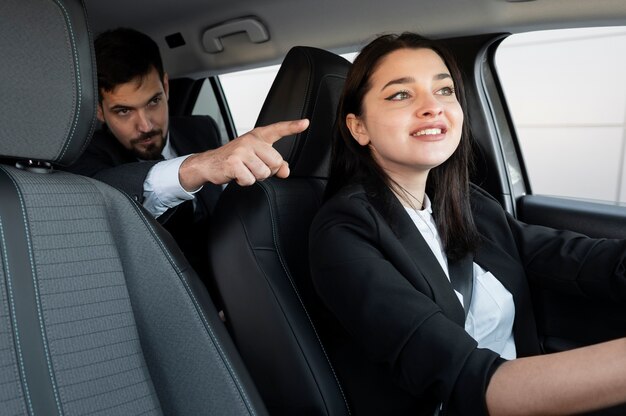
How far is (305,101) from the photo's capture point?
148 cm

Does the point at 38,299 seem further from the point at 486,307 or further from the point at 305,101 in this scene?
the point at 486,307

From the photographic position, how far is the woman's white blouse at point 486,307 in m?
1.43

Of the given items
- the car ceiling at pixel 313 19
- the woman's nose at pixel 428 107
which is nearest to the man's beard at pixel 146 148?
the car ceiling at pixel 313 19

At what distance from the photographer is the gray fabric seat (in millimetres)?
889

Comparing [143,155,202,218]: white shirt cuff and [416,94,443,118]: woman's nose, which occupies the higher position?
[416,94,443,118]: woman's nose

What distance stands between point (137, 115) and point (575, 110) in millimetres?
4591

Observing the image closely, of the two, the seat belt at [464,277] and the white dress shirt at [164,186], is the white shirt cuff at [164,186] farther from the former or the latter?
the seat belt at [464,277]

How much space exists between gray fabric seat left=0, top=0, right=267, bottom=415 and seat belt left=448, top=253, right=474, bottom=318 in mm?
588

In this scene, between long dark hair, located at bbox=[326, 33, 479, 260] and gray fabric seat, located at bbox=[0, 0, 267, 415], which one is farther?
long dark hair, located at bbox=[326, 33, 479, 260]

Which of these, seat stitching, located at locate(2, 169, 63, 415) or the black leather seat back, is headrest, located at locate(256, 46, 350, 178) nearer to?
the black leather seat back

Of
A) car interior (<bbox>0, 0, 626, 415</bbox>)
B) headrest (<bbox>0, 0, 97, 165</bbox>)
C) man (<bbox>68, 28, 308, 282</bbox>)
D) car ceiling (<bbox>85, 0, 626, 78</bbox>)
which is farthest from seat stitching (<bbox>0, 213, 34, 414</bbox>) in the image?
car ceiling (<bbox>85, 0, 626, 78</bbox>)

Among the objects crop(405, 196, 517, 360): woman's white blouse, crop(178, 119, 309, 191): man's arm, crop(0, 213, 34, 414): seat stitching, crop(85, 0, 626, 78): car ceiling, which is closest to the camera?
crop(0, 213, 34, 414): seat stitching

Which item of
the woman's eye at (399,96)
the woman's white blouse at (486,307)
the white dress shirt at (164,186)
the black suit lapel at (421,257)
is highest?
the woman's eye at (399,96)

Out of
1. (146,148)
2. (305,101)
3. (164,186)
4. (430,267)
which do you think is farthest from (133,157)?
(430,267)
